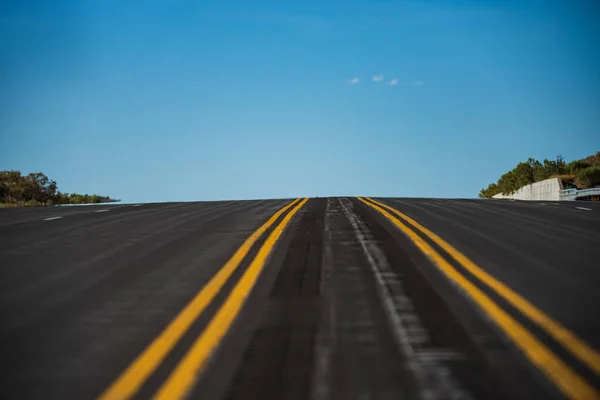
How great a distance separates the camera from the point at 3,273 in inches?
281

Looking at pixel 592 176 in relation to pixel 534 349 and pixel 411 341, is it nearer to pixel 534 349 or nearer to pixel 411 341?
pixel 534 349

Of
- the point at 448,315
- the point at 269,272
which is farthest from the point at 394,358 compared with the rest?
the point at 269,272

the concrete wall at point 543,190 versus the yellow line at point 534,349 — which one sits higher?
the concrete wall at point 543,190

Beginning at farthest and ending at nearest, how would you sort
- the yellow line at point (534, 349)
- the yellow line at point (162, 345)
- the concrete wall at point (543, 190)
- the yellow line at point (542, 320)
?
the concrete wall at point (543, 190)
the yellow line at point (542, 320)
the yellow line at point (162, 345)
the yellow line at point (534, 349)

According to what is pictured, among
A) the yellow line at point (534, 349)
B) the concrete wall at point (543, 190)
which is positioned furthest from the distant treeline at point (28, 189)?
the yellow line at point (534, 349)

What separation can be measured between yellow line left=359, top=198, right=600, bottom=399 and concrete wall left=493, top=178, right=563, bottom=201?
27892 millimetres

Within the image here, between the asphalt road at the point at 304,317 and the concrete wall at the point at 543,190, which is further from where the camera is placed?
the concrete wall at the point at 543,190

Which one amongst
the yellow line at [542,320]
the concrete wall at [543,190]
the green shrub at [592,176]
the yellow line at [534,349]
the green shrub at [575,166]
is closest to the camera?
the yellow line at [534,349]

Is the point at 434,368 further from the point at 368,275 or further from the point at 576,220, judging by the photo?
the point at 576,220

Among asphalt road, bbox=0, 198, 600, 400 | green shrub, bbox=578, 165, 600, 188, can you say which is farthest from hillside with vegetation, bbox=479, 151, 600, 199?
asphalt road, bbox=0, 198, 600, 400

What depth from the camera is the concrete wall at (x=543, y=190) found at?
33594 millimetres

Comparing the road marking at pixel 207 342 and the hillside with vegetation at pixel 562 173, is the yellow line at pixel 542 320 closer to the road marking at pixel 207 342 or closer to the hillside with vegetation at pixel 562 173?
the road marking at pixel 207 342

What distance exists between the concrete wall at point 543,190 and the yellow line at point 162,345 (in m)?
28.9

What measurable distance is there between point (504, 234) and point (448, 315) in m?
A: 5.45
